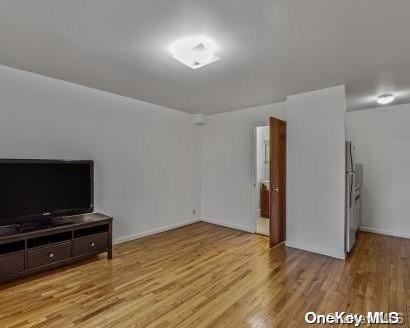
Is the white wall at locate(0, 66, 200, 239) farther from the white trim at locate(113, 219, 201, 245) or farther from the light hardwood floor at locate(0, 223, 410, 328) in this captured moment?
the light hardwood floor at locate(0, 223, 410, 328)

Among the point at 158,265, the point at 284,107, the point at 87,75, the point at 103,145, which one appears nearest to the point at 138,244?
the point at 158,265

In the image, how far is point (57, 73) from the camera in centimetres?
301

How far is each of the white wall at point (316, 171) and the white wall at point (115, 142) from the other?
2.17 meters

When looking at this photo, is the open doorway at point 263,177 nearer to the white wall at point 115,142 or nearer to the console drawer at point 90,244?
the white wall at point 115,142

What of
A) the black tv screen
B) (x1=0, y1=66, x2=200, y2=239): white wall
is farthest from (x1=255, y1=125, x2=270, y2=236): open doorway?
the black tv screen

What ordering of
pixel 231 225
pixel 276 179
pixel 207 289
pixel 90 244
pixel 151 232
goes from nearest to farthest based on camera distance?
pixel 207 289
pixel 90 244
pixel 276 179
pixel 151 232
pixel 231 225

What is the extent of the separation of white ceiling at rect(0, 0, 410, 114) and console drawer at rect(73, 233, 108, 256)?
210 centimetres

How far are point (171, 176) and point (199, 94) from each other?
175 centimetres

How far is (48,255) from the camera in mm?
2754

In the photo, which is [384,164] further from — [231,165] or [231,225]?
[231,225]

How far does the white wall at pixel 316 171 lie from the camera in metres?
3.34

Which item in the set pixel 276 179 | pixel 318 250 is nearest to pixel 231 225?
A: pixel 276 179

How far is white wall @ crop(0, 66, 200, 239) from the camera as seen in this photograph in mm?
2980

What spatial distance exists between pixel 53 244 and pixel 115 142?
171 cm
